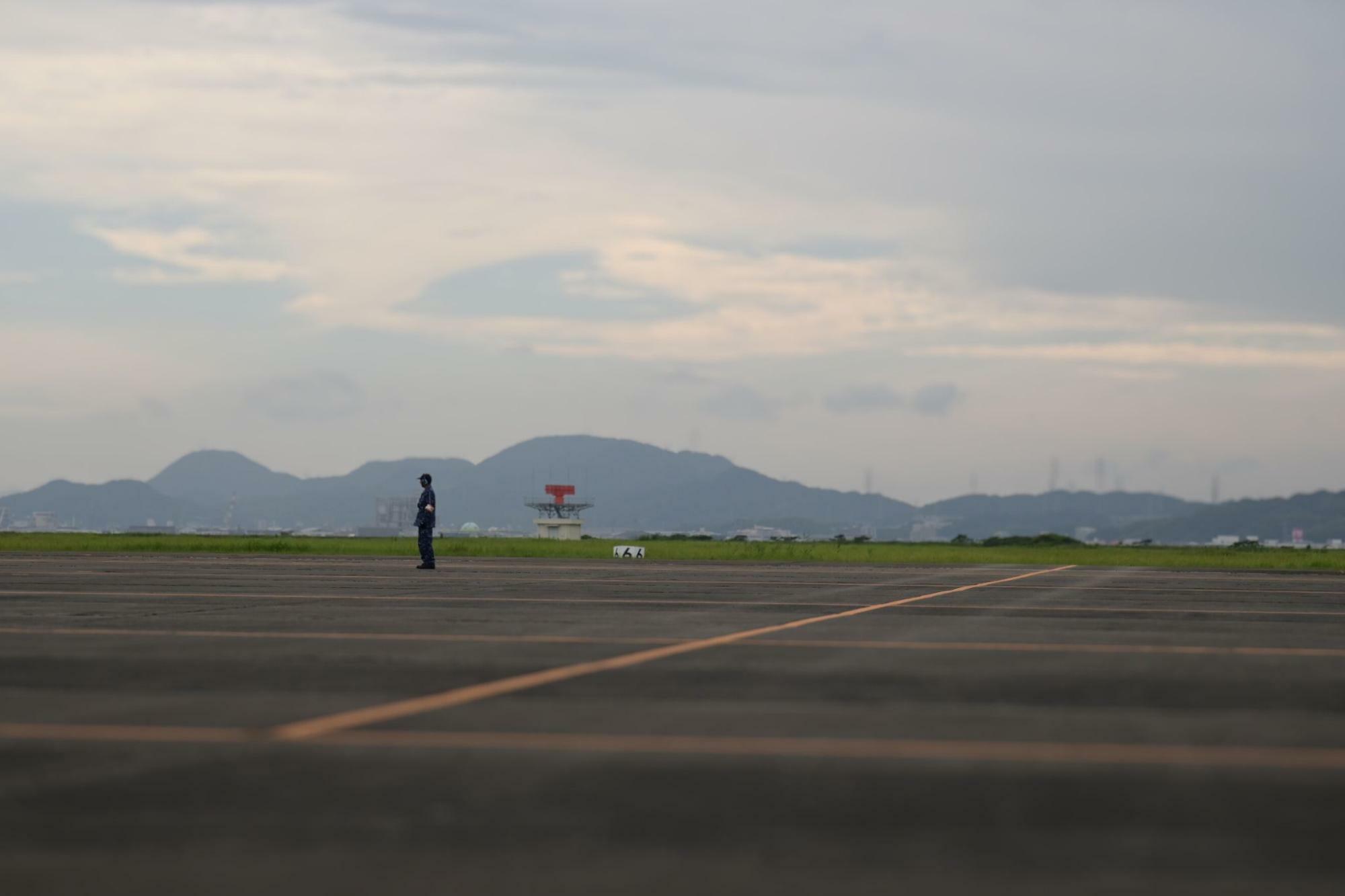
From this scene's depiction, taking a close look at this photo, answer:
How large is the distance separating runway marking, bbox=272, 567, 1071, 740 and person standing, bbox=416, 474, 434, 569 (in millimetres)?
20646

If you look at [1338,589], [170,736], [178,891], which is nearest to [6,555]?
[1338,589]

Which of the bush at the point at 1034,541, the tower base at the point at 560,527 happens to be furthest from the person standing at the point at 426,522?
the tower base at the point at 560,527

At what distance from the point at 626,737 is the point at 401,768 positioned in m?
1.57

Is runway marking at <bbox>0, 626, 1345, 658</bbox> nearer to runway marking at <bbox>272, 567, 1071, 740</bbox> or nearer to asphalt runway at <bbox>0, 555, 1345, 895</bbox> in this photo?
asphalt runway at <bbox>0, 555, 1345, 895</bbox>

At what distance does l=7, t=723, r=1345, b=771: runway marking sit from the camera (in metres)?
8.71

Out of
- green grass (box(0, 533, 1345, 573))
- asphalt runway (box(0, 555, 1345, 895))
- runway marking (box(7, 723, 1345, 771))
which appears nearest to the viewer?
asphalt runway (box(0, 555, 1345, 895))

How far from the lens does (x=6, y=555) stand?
155 feet

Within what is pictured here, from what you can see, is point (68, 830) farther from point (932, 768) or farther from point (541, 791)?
point (932, 768)

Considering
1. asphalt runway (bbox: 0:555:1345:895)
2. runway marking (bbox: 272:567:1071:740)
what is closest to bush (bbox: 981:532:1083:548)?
runway marking (bbox: 272:567:1071:740)

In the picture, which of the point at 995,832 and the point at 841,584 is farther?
the point at 841,584

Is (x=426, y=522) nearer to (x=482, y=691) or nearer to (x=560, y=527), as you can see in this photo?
(x=482, y=691)

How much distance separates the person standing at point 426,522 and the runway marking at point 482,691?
20.6m

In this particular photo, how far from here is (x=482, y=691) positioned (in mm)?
11492

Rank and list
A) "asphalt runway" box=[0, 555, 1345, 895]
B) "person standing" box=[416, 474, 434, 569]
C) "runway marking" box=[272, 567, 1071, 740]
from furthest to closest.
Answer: "person standing" box=[416, 474, 434, 569]
"runway marking" box=[272, 567, 1071, 740]
"asphalt runway" box=[0, 555, 1345, 895]
